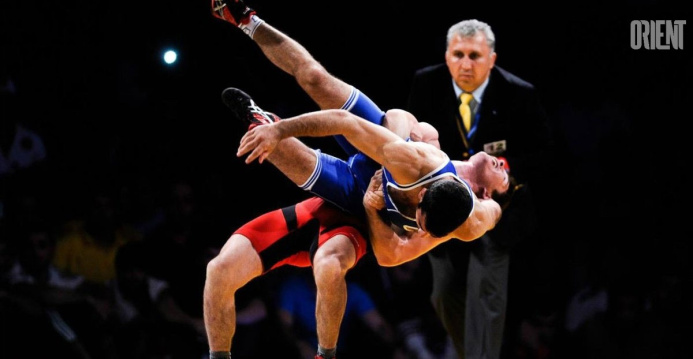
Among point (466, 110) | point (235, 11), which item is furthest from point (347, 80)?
point (235, 11)

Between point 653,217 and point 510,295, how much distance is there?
106 centimetres

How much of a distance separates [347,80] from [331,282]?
7.64ft

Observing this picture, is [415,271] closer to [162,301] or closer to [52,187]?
[162,301]

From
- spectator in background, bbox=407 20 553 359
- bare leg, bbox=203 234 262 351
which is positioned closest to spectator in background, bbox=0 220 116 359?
bare leg, bbox=203 234 262 351

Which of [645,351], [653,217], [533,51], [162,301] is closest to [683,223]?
[653,217]

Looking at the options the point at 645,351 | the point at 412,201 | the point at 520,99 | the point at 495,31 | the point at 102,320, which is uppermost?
the point at 495,31

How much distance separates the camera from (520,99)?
17.8 ft

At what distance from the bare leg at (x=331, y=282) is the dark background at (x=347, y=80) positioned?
1.68m

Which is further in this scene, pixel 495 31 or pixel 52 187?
pixel 495 31

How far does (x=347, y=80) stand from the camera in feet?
20.8

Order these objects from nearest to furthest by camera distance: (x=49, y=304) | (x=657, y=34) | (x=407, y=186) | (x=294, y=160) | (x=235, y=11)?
(x=407, y=186) < (x=294, y=160) < (x=235, y=11) < (x=49, y=304) < (x=657, y=34)

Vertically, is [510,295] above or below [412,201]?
below

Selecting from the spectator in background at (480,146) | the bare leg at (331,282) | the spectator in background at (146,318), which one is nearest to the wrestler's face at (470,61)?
the spectator in background at (480,146)

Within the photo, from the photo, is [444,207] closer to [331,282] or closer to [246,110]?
[331,282]
